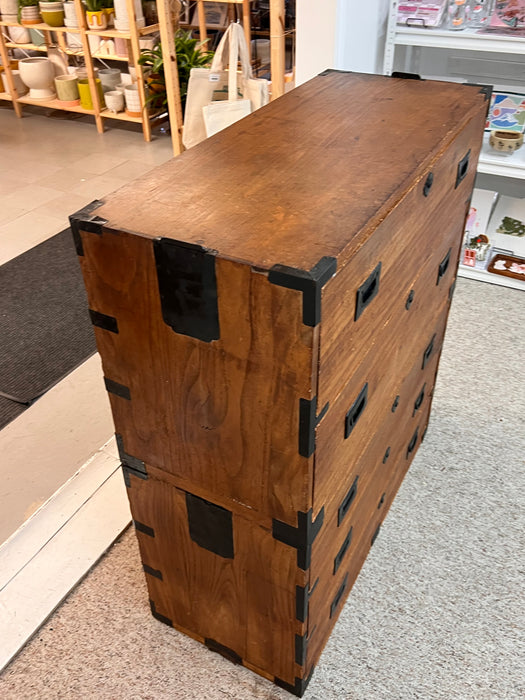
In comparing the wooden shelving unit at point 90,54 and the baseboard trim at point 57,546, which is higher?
the wooden shelving unit at point 90,54

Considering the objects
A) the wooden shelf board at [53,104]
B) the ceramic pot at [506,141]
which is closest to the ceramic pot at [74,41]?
the wooden shelf board at [53,104]

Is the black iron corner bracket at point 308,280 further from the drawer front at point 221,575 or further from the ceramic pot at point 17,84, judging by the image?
the ceramic pot at point 17,84

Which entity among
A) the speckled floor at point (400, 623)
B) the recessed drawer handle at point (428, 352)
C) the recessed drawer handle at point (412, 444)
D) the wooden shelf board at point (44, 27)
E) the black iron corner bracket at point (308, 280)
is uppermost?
the black iron corner bracket at point (308, 280)

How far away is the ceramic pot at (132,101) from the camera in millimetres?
4145

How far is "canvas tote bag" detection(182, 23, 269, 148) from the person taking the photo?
6.94ft

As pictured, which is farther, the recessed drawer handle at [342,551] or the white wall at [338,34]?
the white wall at [338,34]

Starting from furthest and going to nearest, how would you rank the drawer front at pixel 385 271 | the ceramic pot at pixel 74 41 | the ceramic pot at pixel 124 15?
the ceramic pot at pixel 74 41 → the ceramic pot at pixel 124 15 → the drawer front at pixel 385 271

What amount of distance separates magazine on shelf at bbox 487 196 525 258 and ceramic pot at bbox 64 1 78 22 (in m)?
3.00

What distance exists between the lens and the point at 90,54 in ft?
13.7

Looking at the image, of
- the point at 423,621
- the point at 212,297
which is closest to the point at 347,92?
the point at 212,297

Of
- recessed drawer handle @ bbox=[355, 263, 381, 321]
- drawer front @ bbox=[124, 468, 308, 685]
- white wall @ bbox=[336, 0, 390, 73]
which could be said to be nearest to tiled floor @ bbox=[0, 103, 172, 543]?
drawer front @ bbox=[124, 468, 308, 685]

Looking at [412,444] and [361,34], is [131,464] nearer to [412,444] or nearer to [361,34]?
[412,444]

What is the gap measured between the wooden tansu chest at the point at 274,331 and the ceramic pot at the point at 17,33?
3913 millimetres

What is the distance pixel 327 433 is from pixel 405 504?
0.89 metres
